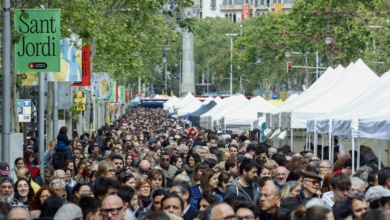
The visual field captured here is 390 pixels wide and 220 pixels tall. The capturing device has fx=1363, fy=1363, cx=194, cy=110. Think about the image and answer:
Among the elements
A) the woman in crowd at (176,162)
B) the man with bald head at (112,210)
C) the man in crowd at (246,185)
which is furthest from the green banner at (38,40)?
the man with bald head at (112,210)

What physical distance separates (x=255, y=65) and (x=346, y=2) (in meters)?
33.8

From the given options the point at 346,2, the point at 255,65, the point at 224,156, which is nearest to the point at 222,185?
the point at 224,156

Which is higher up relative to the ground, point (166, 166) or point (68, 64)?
point (68, 64)

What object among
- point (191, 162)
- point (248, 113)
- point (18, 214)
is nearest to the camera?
point (18, 214)

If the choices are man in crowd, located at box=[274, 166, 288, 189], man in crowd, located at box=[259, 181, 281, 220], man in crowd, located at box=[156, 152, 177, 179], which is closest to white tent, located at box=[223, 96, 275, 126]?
man in crowd, located at box=[156, 152, 177, 179]

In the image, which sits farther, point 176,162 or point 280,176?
point 176,162

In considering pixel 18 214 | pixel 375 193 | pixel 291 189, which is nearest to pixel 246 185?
pixel 291 189

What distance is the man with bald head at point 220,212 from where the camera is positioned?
10.4 m

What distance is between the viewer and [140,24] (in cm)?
5056

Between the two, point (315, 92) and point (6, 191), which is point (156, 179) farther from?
point (315, 92)

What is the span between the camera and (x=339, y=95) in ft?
97.1

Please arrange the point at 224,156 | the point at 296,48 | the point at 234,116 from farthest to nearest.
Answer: the point at 296,48, the point at 234,116, the point at 224,156

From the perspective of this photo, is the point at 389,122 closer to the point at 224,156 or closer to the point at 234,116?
the point at 224,156

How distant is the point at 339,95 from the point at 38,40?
32.2 ft
